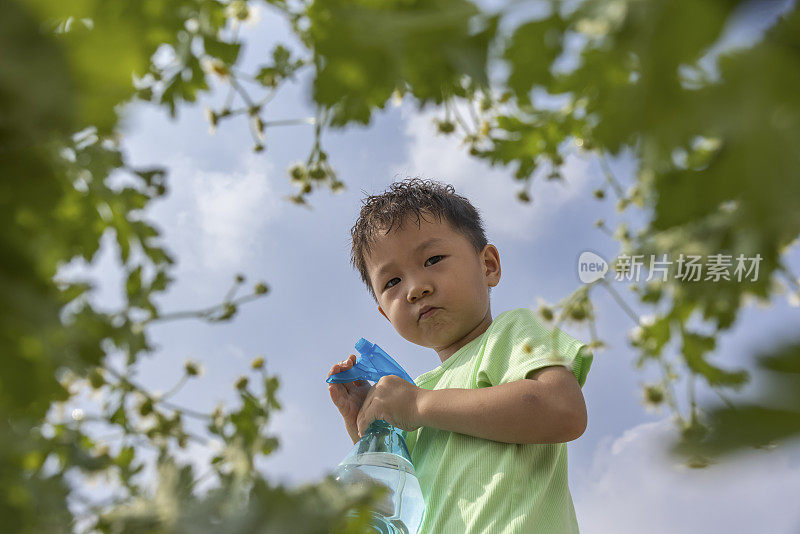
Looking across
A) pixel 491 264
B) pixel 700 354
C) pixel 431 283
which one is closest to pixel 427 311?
pixel 431 283

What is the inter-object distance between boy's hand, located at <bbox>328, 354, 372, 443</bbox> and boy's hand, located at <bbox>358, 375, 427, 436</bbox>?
5.3 inches

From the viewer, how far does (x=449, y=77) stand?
418mm

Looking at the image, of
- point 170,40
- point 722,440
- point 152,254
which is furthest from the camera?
point 152,254

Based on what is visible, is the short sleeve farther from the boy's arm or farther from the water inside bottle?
the water inside bottle

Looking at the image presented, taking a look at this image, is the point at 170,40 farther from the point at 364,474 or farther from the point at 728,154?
the point at 364,474

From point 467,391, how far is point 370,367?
41 centimetres

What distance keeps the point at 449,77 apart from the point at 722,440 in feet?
0.93

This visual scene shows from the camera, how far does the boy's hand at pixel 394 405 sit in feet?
5.01

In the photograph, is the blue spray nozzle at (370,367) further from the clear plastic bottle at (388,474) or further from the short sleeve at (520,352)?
the short sleeve at (520,352)

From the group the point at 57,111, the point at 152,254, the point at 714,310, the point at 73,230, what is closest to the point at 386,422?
the point at 152,254

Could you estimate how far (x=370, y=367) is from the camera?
1.80 metres

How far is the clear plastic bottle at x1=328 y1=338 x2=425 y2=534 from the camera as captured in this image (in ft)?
4.44

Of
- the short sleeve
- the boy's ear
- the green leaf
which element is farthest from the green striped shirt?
the green leaf

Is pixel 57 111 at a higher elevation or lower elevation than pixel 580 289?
lower
